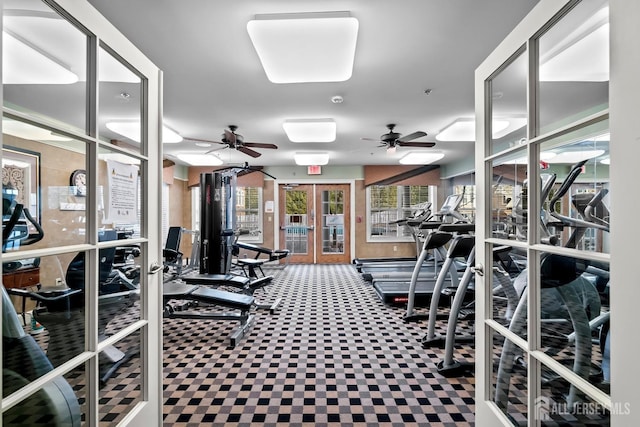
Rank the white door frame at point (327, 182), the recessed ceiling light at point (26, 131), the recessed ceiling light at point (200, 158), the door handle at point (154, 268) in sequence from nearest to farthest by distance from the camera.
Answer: the recessed ceiling light at point (26, 131) → the door handle at point (154, 268) → the recessed ceiling light at point (200, 158) → the white door frame at point (327, 182)

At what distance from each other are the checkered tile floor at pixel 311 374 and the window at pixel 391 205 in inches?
162

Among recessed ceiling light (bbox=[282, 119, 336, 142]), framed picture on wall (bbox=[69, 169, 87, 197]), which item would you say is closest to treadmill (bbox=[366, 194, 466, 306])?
recessed ceiling light (bbox=[282, 119, 336, 142])

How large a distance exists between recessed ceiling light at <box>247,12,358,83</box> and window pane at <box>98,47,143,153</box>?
755 millimetres

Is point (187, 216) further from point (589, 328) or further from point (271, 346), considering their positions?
point (589, 328)

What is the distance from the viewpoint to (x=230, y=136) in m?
4.07

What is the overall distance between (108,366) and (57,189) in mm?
736

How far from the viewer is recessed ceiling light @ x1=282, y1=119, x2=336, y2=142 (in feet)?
13.0

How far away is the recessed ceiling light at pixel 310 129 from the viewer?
13.0ft

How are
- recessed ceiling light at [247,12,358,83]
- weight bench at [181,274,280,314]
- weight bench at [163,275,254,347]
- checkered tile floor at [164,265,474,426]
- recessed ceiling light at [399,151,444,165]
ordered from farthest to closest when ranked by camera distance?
recessed ceiling light at [399,151,444,165] < weight bench at [181,274,280,314] < weight bench at [163,275,254,347] < checkered tile floor at [164,265,474,426] < recessed ceiling light at [247,12,358,83]

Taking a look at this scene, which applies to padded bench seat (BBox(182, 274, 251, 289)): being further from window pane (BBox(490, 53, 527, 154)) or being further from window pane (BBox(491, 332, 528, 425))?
window pane (BBox(490, 53, 527, 154))

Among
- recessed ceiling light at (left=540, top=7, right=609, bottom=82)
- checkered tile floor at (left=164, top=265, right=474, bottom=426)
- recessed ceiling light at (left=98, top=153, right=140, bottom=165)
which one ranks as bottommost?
checkered tile floor at (left=164, top=265, right=474, bottom=426)

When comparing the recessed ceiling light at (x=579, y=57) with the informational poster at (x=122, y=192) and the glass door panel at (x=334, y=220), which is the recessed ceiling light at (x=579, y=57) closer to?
the informational poster at (x=122, y=192)

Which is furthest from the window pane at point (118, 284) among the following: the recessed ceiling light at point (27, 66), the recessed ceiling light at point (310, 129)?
the recessed ceiling light at point (310, 129)

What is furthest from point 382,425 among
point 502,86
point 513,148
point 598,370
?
point 502,86
